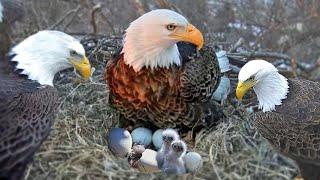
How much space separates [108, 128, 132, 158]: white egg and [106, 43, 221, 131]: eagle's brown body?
0.10 metres

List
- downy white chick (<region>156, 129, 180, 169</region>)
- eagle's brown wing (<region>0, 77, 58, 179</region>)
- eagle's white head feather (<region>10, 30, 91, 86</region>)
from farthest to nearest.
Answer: downy white chick (<region>156, 129, 180, 169</region>)
eagle's white head feather (<region>10, 30, 91, 86</region>)
eagle's brown wing (<region>0, 77, 58, 179</region>)

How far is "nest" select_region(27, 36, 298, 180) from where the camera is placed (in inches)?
109

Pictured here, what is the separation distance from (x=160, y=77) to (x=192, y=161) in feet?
1.23

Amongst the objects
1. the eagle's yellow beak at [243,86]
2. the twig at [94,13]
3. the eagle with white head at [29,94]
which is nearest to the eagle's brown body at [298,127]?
the eagle's yellow beak at [243,86]

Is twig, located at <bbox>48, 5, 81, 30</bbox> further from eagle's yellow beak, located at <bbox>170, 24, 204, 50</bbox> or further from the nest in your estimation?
eagle's yellow beak, located at <bbox>170, 24, 204, 50</bbox>

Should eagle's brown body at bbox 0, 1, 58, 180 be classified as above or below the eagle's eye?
below

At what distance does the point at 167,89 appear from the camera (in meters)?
2.72

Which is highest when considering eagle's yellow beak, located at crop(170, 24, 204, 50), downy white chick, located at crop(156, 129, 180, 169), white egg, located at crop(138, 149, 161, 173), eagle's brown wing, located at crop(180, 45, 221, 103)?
eagle's yellow beak, located at crop(170, 24, 204, 50)

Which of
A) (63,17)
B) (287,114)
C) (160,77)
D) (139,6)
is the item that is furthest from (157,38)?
(63,17)

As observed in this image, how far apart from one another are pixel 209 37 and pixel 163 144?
1.09 meters

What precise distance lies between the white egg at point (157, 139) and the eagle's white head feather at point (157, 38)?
328 millimetres

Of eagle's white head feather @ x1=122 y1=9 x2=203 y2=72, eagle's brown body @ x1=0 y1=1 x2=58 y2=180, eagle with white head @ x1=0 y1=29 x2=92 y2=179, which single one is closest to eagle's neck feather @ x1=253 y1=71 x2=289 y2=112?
eagle's white head feather @ x1=122 y1=9 x2=203 y2=72

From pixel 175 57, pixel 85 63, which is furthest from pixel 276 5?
pixel 85 63

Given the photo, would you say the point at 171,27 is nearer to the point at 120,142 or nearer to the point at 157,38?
the point at 157,38
